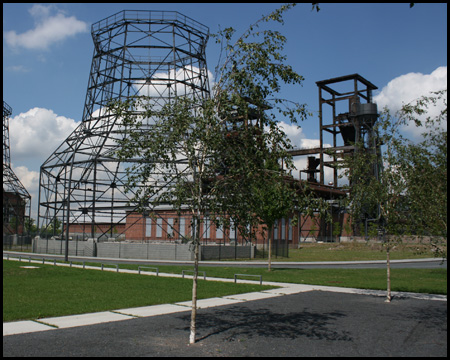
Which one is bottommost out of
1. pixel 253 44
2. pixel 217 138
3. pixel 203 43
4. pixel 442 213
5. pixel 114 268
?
pixel 114 268

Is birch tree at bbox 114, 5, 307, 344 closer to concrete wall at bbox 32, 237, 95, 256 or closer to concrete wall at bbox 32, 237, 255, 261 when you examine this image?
concrete wall at bbox 32, 237, 255, 261

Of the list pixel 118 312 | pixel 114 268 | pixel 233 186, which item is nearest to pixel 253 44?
pixel 233 186

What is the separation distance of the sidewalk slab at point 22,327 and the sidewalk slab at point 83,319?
333 millimetres

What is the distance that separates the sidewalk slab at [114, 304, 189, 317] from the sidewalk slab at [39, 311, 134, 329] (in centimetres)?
50

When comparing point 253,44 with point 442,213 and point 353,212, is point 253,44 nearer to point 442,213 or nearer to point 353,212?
point 442,213

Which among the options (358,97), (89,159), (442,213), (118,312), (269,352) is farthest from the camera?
(358,97)

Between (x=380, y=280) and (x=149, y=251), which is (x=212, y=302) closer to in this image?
(x=380, y=280)

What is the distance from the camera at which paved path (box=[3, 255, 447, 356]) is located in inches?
362

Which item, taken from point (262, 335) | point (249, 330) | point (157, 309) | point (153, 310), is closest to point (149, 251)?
point (157, 309)

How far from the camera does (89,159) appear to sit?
4878cm

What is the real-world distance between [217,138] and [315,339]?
4.88 metres

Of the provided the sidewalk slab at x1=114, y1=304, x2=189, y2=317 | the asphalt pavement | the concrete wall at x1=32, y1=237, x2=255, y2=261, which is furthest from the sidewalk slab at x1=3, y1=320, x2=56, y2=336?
the concrete wall at x1=32, y1=237, x2=255, y2=261

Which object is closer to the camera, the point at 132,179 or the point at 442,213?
the point at 132,179

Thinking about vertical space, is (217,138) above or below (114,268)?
above
